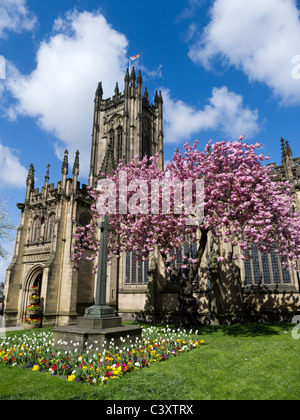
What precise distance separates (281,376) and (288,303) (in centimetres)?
1397

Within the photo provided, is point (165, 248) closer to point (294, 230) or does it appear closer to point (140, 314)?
point (294, 230)

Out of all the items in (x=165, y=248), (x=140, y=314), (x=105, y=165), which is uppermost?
(x=105, y=165)

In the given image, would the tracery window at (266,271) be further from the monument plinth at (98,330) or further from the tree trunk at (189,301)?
the monument plinth at (98,330)

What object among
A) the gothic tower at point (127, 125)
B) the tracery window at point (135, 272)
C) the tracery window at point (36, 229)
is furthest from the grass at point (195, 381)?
the gothic tower at point (127, 125)

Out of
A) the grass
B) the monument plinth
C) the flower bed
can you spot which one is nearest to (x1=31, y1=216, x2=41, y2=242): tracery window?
the flower bed

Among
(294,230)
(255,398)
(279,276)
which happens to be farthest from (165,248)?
(279,276)

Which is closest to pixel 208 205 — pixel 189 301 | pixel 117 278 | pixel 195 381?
pixel 189 301

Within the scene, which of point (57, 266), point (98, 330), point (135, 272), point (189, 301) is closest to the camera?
point (98, 330)

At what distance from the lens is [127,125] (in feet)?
153

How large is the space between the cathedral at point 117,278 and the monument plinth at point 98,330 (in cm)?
737

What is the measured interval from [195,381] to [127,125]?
146 feet

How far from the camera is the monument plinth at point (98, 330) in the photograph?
30.7ft

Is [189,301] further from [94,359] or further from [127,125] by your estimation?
[127,125]

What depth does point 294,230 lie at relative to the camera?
47.8 ft
